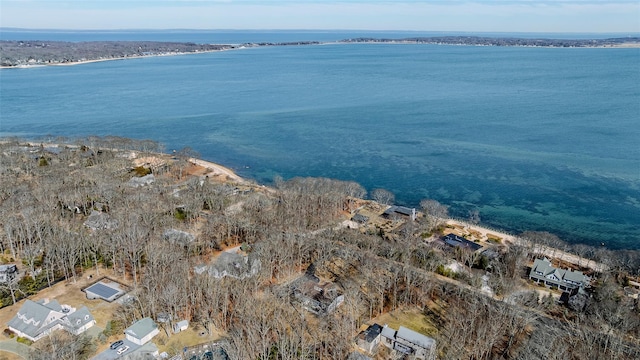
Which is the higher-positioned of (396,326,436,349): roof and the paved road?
(396,326,436,349): roof

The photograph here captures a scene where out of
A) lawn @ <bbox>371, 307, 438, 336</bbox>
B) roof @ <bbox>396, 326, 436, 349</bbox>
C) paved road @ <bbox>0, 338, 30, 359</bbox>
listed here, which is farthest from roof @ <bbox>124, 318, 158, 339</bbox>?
roof @ <bbox>396, 326, 436, 349</bbox>

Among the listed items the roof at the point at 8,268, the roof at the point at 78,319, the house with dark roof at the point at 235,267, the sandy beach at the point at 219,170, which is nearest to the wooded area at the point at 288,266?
the house with dark roof at the point at 235,267

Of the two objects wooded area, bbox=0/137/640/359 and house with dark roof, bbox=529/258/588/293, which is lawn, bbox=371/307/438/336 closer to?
wooded area, bbox=0/137/640/359

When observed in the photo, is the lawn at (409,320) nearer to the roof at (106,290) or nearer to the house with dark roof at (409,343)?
the house with dark roof at (409,343)

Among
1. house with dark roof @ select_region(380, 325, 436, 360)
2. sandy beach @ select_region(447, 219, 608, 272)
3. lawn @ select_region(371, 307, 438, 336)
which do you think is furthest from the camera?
sandy beach @ select_region(447, 219, 608, 272)

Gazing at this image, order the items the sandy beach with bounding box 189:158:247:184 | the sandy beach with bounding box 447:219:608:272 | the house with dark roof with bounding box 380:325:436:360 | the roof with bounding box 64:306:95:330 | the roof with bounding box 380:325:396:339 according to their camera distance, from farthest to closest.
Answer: the sandy beach with bounding box 189:158:247:184
the sandy beach with bounding box 447:219:608:272
the roof with bounding box 64:306:95:330
the roof with bounding box 380:325:396:339
the house with dark roof with bounding box 380:325:436:360

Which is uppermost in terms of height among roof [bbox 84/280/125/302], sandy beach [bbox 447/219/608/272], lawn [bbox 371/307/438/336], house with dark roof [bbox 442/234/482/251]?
roof [bbox 84/280/125/302]

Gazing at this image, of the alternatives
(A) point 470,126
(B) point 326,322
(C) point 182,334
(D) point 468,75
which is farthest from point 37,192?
(D) point 468,75

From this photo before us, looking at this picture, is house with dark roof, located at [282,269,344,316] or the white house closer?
the white house

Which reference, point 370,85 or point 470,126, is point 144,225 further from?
point 370,85
